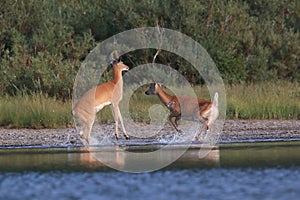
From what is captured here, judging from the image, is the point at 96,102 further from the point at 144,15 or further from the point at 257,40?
the point at 257,40

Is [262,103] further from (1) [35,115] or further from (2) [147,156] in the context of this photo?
(2) [147,156]

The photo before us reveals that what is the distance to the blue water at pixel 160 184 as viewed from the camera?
9.42 meters

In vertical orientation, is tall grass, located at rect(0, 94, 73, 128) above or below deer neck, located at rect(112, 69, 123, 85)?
below

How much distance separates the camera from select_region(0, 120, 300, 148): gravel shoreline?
1546 cm

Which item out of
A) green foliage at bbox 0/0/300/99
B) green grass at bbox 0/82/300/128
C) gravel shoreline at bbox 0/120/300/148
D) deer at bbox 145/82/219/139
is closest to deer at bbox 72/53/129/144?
gravel shoreline at bbox 0/120/300/148

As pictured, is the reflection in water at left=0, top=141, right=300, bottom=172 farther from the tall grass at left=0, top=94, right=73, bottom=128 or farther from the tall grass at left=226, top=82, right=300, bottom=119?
the tall grass at left=226, top=82, right=300, bottom=119

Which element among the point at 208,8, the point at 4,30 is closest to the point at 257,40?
the point at 208,8

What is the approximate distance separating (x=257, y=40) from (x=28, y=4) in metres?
6.90

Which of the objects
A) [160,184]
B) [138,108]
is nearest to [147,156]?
[160,184]

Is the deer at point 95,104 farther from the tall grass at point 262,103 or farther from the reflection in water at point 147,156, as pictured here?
the tall grass at point 262,103

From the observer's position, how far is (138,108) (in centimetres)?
1853

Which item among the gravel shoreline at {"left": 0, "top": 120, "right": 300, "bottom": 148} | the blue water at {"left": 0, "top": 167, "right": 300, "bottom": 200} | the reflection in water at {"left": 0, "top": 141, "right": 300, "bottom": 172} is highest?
the gravel shoreline at {"left": 0, "top": 120, "right": 300, "bottom": 148}

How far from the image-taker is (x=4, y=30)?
24141mm

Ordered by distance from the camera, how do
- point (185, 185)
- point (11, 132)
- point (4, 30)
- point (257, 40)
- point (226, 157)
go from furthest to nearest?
point (257, 40)
point (4, 30)
point (11, 132)
point (226, 157)
point (185, 185)
